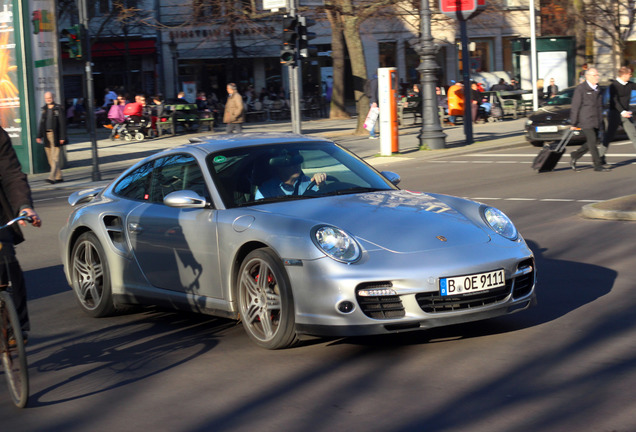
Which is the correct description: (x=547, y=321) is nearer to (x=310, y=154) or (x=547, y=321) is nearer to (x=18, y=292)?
(x=310, y=154)

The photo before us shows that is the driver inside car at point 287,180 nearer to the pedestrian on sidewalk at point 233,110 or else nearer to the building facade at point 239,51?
the pedestrian on sidewalk at point 233,110

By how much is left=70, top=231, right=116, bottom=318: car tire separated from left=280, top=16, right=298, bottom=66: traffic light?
13.7 m

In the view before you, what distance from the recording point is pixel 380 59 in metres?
57.7

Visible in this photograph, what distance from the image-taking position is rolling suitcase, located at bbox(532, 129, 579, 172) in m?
17.4

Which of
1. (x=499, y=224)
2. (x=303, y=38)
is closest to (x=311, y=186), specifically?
(x=499, y=224)

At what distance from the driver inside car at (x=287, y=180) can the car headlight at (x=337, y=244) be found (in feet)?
3.06

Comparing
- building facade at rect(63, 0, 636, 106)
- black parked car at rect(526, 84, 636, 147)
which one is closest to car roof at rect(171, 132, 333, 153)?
black parked car at rect(526, 84, 636, 147)

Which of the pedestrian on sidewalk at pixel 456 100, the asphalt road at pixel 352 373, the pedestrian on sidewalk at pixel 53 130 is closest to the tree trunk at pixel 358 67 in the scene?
the pedestrian on sidewalk at pixel 456 100

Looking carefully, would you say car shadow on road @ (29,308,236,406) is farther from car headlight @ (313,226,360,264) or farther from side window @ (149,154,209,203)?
car headlight @ (313,226,360,264)

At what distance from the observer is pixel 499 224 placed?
6555 mm

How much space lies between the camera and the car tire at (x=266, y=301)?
5996mm

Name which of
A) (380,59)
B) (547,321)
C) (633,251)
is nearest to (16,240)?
(547,321)

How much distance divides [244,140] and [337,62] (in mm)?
28928

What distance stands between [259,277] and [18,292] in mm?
1480
